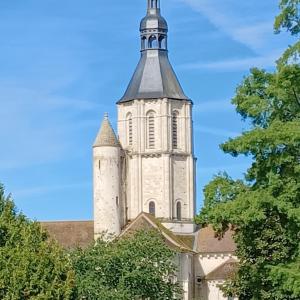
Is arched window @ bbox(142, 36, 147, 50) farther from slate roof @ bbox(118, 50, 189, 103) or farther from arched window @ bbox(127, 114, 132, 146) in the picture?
arched window @ bbox(127, 114, 132, 146)

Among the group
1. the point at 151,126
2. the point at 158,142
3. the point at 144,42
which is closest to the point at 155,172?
the point at 158,142

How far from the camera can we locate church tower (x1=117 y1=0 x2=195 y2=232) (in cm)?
8444

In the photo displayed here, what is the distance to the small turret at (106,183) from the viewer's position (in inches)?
3209

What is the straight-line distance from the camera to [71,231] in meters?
85.8

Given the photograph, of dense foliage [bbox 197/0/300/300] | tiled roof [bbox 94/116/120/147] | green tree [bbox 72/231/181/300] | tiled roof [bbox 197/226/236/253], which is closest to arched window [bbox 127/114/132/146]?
tiled roof [bbox 94/116/120/147]

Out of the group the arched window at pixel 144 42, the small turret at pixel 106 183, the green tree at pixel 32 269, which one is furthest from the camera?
the arched window at pixel 144 42

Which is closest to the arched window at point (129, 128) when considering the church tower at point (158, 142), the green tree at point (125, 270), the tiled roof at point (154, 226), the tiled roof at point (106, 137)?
the church tower at point (158, 142)

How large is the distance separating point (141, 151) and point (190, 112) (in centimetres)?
507

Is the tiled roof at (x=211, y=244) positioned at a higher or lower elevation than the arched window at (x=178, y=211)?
lower

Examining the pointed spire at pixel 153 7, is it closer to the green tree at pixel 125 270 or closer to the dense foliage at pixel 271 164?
the green tree at pixel 125 270

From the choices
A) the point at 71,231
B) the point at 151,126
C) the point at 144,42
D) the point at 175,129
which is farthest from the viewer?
the point at 144,42

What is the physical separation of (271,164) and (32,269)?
1055 centimetres

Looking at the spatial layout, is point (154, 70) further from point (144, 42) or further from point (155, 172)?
point (155, 172)

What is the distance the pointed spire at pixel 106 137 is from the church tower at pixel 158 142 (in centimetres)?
220
